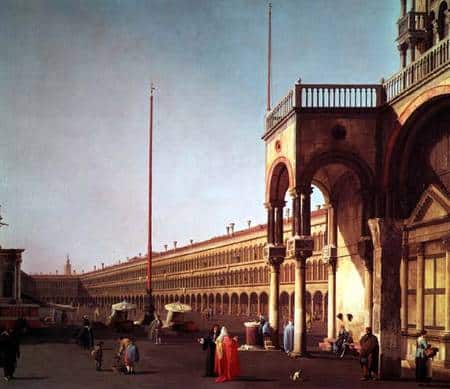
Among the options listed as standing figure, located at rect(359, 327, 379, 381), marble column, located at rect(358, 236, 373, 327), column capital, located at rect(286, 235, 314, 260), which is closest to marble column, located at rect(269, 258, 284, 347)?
column capital, located at rect(286, 235, 314, 260)

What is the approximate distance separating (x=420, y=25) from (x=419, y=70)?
5990 millimetres

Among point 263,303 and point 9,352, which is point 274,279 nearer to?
point 9,352

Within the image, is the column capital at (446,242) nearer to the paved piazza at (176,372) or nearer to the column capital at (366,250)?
the paved piazza at (176,372)

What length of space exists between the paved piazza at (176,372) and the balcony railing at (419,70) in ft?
24.9

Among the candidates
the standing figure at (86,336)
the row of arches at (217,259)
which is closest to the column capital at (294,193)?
the standing figure at (86,336)

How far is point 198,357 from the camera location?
83.1ft

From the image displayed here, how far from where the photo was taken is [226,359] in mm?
18000

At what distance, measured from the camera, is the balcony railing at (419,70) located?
62.9 ft

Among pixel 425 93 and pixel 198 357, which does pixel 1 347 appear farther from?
pixel 425 93

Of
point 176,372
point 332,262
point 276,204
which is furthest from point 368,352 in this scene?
point 276,204

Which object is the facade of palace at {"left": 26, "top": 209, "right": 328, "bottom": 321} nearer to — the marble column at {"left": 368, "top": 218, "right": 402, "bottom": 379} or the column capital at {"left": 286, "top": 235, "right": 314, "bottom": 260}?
the column capital at {"left": 286, "top": 235, "right": 314, "bottom": 260}

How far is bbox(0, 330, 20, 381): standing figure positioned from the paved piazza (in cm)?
31

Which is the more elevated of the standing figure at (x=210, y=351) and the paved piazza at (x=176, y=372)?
the standing figure at (x=210, y=351)

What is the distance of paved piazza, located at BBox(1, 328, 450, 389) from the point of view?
668 inches
